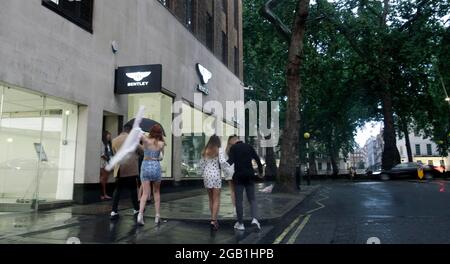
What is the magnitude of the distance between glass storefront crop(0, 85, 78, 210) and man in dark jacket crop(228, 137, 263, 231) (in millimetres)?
5333

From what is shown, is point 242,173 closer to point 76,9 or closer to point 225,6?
point 76,9

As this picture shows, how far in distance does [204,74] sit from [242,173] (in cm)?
1363

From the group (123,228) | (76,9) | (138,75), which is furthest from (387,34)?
(123,228)

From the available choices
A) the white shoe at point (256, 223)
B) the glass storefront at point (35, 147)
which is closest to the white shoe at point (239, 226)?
the white shoe at point (256, 223)

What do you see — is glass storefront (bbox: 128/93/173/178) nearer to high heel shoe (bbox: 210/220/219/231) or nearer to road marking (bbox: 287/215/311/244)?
high heel shoe (bbox: 210/220/219/231)

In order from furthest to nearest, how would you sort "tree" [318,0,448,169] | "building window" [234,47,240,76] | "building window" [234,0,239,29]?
"building window" [234,0,239,29]
"building window" [234,47,240,76]
"tree" [318,0,448,169]

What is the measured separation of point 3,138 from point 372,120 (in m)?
43.6

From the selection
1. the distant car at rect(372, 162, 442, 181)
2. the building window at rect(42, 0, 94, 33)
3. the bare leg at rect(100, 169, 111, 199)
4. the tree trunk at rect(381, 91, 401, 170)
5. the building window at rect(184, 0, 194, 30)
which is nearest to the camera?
the building window at rect(42, 0, 94, 33)

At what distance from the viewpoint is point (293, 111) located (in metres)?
16.4

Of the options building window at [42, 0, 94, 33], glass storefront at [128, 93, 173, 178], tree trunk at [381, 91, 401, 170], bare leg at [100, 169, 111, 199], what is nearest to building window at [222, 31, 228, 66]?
glass storefront at [128, 93, 173, 178]

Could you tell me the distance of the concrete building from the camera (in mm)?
9266

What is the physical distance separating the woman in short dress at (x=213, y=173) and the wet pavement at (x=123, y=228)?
1.32 ft

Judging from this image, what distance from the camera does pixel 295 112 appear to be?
16.3 meters
